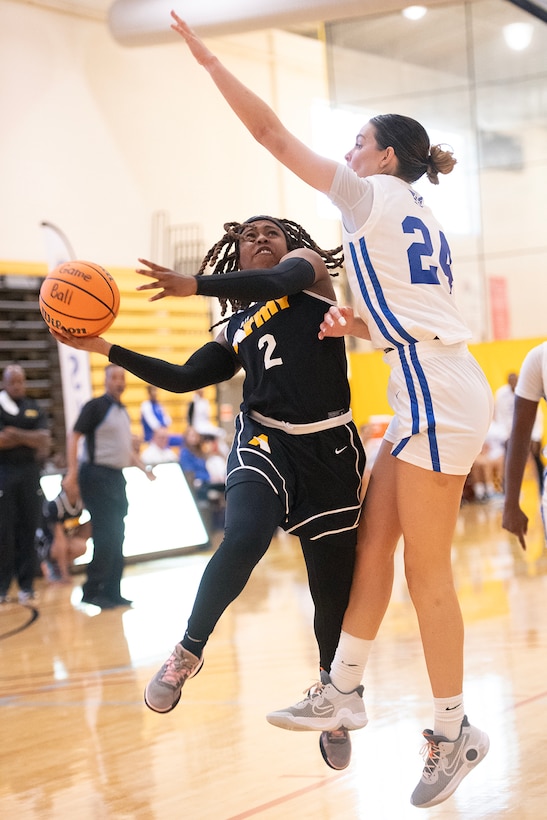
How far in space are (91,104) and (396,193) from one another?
14.2m

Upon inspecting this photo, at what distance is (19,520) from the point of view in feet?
32.0

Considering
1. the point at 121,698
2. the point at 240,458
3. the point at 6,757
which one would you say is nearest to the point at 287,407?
the point at 240,458

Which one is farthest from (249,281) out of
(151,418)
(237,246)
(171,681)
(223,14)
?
(223,14)

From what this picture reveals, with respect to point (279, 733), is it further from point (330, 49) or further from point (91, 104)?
point (330, 49)

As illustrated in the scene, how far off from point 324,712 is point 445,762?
1.34 feet

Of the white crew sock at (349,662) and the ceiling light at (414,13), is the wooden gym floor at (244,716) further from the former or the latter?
the ceiling light at (414,13)

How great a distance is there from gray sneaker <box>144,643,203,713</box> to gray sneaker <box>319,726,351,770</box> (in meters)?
0.61

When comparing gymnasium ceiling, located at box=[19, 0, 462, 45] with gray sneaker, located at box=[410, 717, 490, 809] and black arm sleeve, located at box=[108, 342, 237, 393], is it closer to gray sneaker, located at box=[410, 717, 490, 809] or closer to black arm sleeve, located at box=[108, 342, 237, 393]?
black arm sleeve, located at box=[108, 342, 237, 393]

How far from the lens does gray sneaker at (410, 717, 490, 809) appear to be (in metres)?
3.45

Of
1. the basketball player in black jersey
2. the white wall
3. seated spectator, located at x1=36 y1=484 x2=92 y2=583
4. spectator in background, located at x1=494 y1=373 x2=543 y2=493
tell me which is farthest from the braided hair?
the white wall

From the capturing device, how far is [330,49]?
19109 millimetres

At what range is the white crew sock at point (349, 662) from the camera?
369cm

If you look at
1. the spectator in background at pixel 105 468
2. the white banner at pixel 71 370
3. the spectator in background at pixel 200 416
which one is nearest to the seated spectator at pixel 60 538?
the spectator in background at pixel 105 468

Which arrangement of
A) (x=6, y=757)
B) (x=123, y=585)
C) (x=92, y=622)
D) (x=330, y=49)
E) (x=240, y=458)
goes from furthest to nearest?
(x=330, y=49) < (x=123, y=585) < (x=92, y=622) < (x=6, y=757) < (x=240, y=458)
